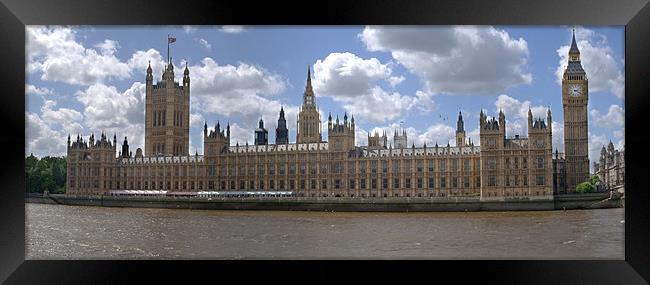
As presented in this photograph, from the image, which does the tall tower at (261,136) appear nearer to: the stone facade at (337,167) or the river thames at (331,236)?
the stone facade at (337,167)

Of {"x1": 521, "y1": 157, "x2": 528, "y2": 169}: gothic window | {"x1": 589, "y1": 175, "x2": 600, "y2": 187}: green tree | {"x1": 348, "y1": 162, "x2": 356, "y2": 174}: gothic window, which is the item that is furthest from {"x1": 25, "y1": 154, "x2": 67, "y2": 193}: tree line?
{"x1": 589, "y1": 175, "x2": 600, "y2": 187}: green tree

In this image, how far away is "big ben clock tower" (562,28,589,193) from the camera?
1981 centimetres

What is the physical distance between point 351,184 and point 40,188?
1111 centimetres

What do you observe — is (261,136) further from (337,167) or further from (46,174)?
(46,174)

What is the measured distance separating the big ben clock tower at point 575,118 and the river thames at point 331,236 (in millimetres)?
2191

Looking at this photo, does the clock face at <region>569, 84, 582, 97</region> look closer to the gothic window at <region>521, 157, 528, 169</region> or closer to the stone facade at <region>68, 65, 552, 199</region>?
the stone facade at <region>68, 65, 552, 199</region>

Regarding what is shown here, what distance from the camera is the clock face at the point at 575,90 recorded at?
20094 mm

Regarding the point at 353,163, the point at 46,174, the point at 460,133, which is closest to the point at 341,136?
the point at 353,163

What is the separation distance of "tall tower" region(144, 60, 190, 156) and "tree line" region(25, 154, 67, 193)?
332 centimetres
